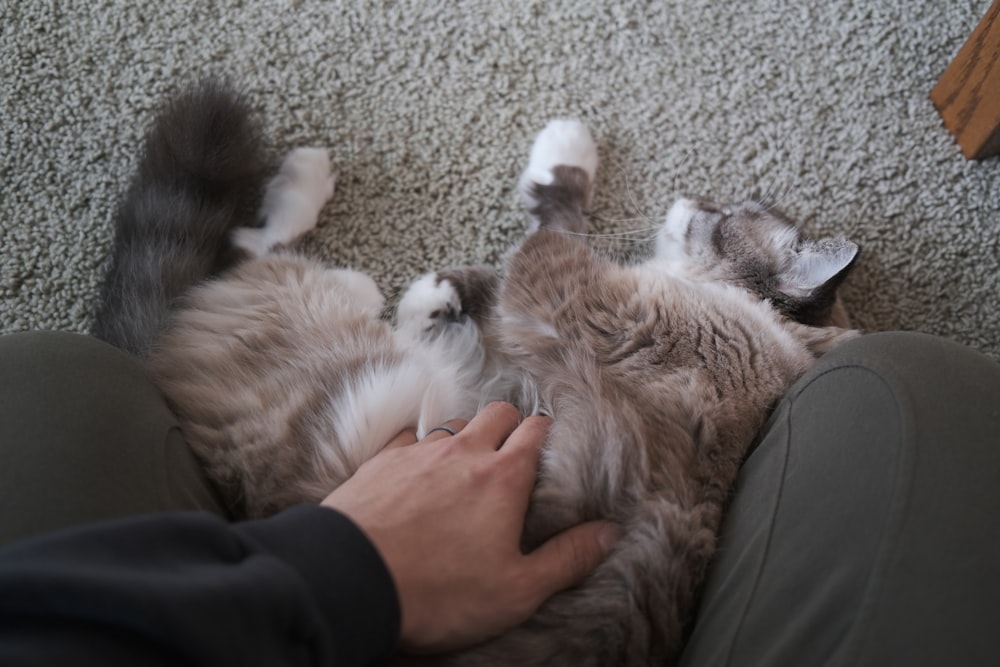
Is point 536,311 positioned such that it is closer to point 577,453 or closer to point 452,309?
point 452,309

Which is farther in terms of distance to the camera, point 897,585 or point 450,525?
point 450,525

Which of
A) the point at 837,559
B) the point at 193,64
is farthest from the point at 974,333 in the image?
the point at 193,64

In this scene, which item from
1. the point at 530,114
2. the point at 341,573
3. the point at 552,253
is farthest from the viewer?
the point at 530,114

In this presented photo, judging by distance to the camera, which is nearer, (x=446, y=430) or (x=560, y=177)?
(x=446, y=430)

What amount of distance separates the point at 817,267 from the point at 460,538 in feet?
3.04

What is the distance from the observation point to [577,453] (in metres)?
1.11

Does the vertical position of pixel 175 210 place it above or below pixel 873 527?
above

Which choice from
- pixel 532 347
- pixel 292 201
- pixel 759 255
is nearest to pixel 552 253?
pixel 532 347

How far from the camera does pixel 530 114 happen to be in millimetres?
1726

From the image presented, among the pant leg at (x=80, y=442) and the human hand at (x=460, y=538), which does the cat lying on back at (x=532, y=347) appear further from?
the pant leg at (x=80, y=442)

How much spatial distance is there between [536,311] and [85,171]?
1.11 m

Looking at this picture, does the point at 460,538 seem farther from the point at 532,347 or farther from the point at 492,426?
the point at 532,347

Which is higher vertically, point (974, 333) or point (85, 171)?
point (85, 171)

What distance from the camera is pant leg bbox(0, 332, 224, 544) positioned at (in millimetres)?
842
